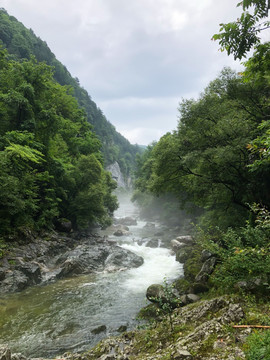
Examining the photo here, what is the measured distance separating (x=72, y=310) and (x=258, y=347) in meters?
8.56

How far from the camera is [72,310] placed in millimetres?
9852

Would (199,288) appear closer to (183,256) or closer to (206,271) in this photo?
Result: (206,271)

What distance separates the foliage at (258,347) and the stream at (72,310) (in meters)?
5.48

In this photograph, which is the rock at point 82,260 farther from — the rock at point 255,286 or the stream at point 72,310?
the rock at point 255,286

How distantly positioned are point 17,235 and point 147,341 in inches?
534

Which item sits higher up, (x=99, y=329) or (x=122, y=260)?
(x=99, y=329)

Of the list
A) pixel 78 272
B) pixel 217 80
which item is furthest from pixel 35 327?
pixel 217 80

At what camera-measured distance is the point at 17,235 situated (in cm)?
1608

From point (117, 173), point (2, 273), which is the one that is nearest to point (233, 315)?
point (2, 273)

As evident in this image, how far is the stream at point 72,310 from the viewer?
24.3 feet

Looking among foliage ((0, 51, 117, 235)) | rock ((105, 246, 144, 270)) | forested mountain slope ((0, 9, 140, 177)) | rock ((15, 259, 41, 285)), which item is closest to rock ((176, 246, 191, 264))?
rock ((105, 246, 144, 270))

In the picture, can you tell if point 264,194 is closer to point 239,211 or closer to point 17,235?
point 239,211

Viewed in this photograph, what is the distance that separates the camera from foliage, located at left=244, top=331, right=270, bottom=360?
3371mm

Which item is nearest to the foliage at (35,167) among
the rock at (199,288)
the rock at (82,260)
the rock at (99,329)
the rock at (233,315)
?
the rock at (82,260)
